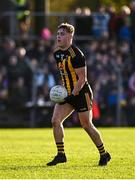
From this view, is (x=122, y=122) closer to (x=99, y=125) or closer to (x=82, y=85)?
(x=99, y=125)

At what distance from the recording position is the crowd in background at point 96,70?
81.0 feet

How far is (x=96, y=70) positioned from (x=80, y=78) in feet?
42.7

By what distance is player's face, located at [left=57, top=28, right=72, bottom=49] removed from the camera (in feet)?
40.3

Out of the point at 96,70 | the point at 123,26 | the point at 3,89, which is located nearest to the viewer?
the point at 3,89

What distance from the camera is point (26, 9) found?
89.8 ft

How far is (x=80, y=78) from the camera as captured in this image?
12188 mm

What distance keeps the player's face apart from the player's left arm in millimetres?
455

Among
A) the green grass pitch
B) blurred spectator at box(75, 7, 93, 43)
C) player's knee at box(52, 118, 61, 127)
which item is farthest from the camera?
blurred spectator at box(75, 7, 93, 43)

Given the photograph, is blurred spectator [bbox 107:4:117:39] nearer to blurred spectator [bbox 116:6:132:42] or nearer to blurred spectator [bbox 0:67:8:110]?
blurred spectator [bbox 116:6:132:42]

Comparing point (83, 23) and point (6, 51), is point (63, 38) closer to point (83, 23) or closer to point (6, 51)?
point (6, 51)

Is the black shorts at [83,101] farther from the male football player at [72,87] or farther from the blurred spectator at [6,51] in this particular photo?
the blurred spectator at [6,51]

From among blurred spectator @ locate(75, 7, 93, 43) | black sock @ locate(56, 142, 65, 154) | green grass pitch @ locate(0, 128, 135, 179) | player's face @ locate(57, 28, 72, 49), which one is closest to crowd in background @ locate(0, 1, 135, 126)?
blurred spectator @ locate(75, 7, 93, 43)

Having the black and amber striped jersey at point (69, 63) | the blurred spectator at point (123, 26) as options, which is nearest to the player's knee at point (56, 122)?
the black and amber striped jersey at point (69, 63)

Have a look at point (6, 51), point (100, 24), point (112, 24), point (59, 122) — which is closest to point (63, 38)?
point (59, 122)
